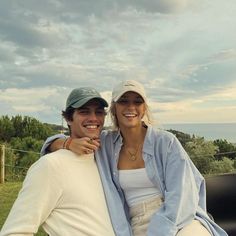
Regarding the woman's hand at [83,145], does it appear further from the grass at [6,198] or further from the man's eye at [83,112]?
the grass at [6,198]

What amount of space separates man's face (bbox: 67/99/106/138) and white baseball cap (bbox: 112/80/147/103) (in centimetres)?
11

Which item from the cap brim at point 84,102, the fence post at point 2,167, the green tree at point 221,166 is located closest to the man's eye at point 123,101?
the cap brim at point 84,102

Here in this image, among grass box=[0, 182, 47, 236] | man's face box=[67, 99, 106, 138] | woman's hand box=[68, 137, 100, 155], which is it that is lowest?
grass box=[0, 182, 47, 236]

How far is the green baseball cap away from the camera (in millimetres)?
1955

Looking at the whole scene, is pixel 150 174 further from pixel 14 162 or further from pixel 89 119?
pixel 14 162

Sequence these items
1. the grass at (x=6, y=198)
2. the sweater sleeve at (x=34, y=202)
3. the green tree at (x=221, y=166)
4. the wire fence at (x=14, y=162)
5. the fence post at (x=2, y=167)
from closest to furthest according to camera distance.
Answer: the sweater sleeve at (x=34, y=202) → the grass at (x=6, y=198) → the green tree at (x=221, y=166) → the fence post at (x=2, y=167) → the wire fence at (x=14, y=162)

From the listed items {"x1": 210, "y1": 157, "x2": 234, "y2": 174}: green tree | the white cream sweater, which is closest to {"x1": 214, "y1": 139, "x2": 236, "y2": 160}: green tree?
{"x1": 210, "y1": 157, "x2": 234, "y2": 174}: green tree

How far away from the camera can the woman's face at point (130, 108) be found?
6.85 ft

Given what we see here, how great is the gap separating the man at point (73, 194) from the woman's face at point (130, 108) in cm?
10

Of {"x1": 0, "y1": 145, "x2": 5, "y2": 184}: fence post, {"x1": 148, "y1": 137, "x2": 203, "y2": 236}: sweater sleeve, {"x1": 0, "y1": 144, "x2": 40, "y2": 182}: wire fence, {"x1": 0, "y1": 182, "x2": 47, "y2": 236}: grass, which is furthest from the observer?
{"x1": 0, "y1": 144, "x2": 40, "y2": 182}: wire fence

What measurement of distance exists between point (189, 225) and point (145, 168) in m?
0.33

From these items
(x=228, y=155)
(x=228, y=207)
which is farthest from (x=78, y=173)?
(x=228, y=155)

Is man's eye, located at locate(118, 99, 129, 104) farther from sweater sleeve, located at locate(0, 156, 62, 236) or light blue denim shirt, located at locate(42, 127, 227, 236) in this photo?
sweater sleeve, located at locate(0, 156, 62, 236)

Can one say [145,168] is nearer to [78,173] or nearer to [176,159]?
[176,159]
